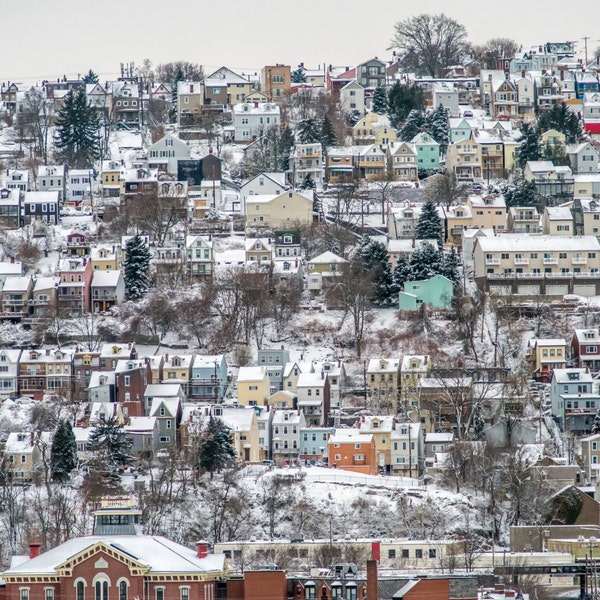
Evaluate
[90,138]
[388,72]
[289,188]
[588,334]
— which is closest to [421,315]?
[588,334]

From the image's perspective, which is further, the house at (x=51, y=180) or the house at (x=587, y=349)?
the house at (x=51, y=180)

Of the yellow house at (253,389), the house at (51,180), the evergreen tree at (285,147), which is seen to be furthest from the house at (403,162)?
the yellow house at (253,389)

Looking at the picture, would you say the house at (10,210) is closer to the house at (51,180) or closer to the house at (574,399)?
the house at (51,180)

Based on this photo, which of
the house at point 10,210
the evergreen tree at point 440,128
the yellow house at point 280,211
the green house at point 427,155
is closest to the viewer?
the yellow house at point 280,211

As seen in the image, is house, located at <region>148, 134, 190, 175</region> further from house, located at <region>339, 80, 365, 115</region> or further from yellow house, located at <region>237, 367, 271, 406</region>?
yellow house, located at <region>237, 367, 271, 406</region>

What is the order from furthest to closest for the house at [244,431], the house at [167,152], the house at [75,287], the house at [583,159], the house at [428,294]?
the house at [583,159] < the house at [167,152] < the house at [75,287] < the house at [428,294] < the house at [244,431]

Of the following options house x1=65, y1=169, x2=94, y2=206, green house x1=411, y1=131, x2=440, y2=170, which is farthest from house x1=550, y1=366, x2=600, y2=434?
house x1=65, y1=169, x2=94, y2=206

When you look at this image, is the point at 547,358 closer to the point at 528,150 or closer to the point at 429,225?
the point at 429,225
